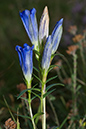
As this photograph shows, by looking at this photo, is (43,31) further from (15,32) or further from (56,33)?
(15,32)

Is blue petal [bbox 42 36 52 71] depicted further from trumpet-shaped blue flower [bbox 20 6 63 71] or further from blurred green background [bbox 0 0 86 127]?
blurred green background [bbox 0 0 86 127]

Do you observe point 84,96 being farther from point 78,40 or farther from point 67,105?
point 78,40

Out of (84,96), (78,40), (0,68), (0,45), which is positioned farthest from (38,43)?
(0,45)

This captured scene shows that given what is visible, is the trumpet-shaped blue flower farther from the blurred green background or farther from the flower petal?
the blurred green background

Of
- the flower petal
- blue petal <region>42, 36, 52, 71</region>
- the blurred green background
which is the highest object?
the blurred green background

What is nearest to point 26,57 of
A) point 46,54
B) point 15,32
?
point 46,54

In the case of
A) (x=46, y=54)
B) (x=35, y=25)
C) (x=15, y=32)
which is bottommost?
(x=46, y=54)

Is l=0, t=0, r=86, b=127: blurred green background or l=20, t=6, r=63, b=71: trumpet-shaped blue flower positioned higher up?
l=0, t=0, r=86, b=127: blurred green background

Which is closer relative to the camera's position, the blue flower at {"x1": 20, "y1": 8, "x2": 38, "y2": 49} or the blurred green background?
the blue flower at {"x1": 20, "y1": 8, "x2": 38, "y2": 49}

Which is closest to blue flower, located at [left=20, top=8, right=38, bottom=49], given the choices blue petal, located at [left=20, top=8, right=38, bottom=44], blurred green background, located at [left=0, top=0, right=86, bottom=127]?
blue petal, located at [left=20, top=8, right=38, bottom=44]

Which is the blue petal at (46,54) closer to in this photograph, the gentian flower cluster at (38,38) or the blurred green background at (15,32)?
the gentian flower cluster at (38,38)
